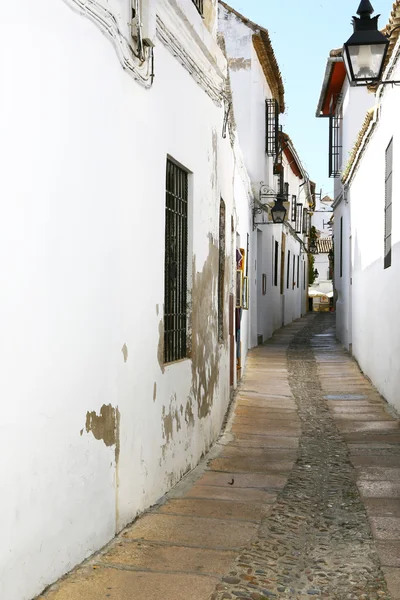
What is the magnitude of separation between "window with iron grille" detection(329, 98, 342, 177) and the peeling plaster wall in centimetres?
1289

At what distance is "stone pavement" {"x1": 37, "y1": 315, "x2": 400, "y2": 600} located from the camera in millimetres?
3824

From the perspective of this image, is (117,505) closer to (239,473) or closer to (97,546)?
(97,546)

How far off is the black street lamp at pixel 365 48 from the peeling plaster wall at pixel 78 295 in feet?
5.31

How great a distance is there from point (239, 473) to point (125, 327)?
246 centimetres

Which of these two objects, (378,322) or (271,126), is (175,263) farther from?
(271,126)

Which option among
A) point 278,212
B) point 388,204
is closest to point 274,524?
point 388,204

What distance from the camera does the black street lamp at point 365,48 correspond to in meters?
6.51

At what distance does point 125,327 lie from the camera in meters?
4.60

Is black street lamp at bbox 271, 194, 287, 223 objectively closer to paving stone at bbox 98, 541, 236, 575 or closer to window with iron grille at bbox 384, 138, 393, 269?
window with iron grille at bbox 384, 138, 393, 269

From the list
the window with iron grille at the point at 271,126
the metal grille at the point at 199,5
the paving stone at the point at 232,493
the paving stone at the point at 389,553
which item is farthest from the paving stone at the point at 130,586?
the window with iron grille at the point at 271,126

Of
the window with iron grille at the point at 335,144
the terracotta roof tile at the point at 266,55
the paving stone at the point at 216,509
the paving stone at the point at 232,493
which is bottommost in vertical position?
the paving stone at the point at 232,493

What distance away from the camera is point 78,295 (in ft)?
12.6

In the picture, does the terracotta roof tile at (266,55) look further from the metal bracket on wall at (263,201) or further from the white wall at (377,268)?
the white wall at (377,268)

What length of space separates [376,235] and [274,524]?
6519mm
